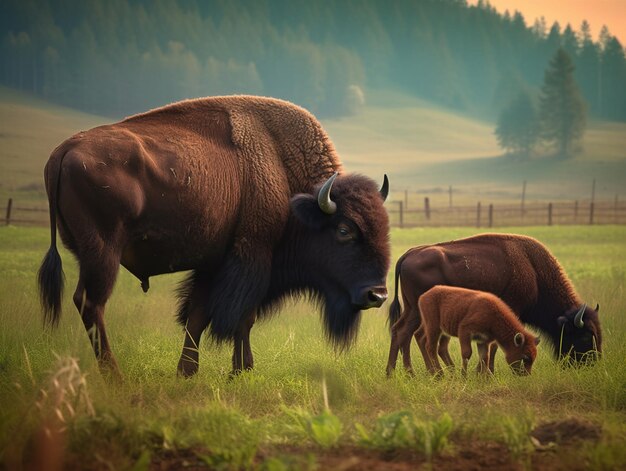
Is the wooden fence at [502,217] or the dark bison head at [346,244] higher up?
the dark bison head at [346,244]

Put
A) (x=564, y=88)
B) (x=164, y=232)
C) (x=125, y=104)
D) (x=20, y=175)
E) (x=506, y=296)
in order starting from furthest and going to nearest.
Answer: (x=125, y=104) < (x=564, y=88) < (x=20, y=175) < (x=506, y=296) < (x=164, y=232)

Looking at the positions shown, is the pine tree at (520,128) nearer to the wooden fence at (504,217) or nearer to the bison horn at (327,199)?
the wooden fence at (504,217)

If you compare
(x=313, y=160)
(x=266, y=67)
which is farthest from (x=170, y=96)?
(x=313, y=160)

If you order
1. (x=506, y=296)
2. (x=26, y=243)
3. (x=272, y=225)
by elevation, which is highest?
(x=272, y=225)

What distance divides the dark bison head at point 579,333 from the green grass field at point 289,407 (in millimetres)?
298

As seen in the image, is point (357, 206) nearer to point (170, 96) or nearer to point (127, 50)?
point (170, 96)

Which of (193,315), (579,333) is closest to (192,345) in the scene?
(193,315)

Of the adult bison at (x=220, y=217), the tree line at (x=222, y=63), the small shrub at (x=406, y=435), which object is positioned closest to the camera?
the small shrub at (x=406, y=435)

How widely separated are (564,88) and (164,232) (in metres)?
100

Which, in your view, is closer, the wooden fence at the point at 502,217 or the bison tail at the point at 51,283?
the bison tail at the point at 51,283

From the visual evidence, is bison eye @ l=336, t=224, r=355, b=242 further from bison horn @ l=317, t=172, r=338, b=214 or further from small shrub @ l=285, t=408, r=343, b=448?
small shrub @ l=285, t=408, r=343, b=448

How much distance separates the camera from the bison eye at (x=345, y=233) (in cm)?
825

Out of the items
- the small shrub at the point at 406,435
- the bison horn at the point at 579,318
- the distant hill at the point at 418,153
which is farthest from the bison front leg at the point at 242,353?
the distant hill at the point at 418,153

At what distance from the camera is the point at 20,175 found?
180ft
